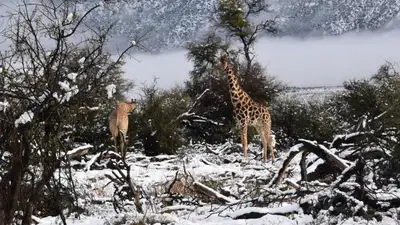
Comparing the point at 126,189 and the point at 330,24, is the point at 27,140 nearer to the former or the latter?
the point at 126,189

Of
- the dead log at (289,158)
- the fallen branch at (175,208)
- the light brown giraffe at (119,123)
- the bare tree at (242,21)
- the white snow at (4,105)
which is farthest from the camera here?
the bare tree at (242,21)

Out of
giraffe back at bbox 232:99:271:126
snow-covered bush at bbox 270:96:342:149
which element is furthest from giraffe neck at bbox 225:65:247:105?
snow-covered bush at bbox 270:96:342:149

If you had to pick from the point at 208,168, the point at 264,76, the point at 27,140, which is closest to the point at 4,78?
the point at 27,140

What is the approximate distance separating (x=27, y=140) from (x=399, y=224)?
3.01m

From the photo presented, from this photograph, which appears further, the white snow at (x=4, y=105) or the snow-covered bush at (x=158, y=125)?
the snow-covered bush at (x=158, y=125)

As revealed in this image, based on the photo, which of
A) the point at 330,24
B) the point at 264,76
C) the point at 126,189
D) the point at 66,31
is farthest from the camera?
the point at 330,24

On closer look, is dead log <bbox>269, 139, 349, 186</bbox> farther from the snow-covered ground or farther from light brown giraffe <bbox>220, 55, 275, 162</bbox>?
light brown giraffe <bbox>220, 55, 275, 162</bbox>

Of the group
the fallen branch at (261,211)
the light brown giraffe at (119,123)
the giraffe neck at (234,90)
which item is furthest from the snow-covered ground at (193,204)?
the giraffe neck at (234,90)

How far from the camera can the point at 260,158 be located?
53.8 ft

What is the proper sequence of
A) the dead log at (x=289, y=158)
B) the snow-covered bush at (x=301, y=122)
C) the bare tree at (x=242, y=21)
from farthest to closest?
the bare tree at (x=242, y=21) → the snow-covered bush at (x=301, y=122) → the dead log at (x=289, y=158)

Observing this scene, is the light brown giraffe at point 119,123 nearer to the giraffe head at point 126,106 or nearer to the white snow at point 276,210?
the giraffe head at point 126,106

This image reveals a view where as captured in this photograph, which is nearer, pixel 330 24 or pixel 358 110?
pixel 358 110

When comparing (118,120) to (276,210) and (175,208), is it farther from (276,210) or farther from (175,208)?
(276,210)

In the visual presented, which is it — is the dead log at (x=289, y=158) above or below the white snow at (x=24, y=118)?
below
